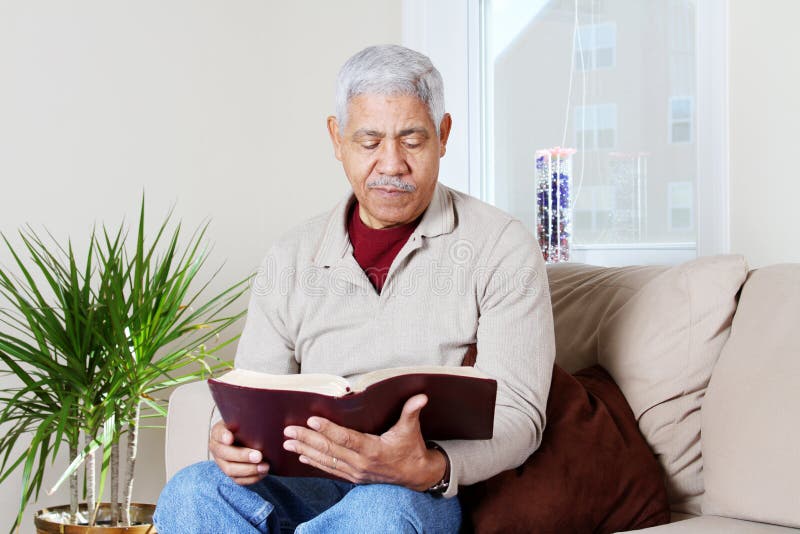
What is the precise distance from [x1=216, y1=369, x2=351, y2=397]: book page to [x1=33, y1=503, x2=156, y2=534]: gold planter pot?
44.0 inches

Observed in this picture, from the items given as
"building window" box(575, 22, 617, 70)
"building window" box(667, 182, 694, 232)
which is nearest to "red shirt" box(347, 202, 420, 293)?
"building window" box(667, 182, 694, 232)

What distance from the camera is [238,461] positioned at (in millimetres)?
1435

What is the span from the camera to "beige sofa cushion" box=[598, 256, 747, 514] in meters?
1.69

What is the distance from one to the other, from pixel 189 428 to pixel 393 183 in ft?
2.38

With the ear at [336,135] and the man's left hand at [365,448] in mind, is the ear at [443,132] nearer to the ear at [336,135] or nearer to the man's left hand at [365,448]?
the ear at [336,135]

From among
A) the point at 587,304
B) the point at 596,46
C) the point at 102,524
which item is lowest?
the point at 102,524

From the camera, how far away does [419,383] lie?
1.29m

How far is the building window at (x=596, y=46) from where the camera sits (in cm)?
267

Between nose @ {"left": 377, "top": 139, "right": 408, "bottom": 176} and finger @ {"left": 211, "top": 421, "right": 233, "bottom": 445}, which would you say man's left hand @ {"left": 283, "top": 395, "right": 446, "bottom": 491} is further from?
nose @ {"left": 377, "top": 139, "right": 408, "bottom": 176}

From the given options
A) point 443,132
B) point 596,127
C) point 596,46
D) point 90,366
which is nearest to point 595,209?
point 596,127

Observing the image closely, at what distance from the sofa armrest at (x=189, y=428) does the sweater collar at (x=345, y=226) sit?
1.41ft

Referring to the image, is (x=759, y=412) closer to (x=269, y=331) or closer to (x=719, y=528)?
(x=719, y=528)

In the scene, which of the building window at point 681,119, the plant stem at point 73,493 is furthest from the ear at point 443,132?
the plant stem at point 73,493

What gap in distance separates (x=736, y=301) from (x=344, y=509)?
0.87 m
